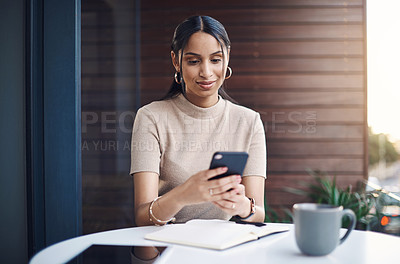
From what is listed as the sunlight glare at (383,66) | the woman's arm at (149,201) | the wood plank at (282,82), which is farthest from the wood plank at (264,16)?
the woman's arm at (149,201)

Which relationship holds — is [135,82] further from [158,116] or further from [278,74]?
[158,116]

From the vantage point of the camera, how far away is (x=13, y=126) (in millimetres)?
1565

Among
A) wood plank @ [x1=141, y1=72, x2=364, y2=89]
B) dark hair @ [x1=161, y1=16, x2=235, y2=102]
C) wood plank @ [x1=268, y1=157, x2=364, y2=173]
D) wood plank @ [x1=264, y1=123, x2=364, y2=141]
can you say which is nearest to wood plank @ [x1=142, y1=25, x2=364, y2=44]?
wood plank @ [x1=141, y1=72, x2=364, y2=89]

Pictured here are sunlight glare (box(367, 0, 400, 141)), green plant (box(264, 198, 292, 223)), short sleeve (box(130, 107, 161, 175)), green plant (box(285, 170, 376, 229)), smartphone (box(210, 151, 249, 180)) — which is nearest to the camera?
smartphone (box(210, 151, 249, 180))

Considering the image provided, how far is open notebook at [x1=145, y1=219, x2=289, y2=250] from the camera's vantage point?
971 millimetres

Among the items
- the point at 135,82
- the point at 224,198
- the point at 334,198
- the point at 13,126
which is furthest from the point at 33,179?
the point at 334,198

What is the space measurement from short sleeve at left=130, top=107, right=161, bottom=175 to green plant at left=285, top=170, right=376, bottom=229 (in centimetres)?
194

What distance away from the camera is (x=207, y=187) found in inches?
44.4

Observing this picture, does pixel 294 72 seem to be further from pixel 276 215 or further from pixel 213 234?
pixel 213 234

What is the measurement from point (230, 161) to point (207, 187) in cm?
17

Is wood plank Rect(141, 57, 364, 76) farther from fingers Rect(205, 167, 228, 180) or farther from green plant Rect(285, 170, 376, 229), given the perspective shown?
fingers Rect(205, 167, 228, 180)

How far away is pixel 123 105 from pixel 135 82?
484mm

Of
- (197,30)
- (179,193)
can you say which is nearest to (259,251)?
(179,193)

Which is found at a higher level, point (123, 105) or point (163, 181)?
point (123, 105)
